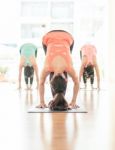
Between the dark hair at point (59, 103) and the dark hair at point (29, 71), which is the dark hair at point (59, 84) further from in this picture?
the dark hair at point (29, 71)

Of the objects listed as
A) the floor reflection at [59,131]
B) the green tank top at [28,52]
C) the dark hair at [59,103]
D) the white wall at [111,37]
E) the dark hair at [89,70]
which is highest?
the white wall at [111,37]

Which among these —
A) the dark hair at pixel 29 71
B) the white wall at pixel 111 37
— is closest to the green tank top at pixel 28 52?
the dark hair at pixel 29 71

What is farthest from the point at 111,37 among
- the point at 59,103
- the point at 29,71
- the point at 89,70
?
the point at 59,103

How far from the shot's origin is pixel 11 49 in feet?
28.5

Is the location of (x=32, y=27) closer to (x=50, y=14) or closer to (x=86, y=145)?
(x=50, y=14)

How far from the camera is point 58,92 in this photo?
238 cm

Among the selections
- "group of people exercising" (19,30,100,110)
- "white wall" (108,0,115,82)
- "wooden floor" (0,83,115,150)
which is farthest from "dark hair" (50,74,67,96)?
"white wall" (108,0,115,82)

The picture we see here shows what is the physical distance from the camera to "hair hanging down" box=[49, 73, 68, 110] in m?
2.36

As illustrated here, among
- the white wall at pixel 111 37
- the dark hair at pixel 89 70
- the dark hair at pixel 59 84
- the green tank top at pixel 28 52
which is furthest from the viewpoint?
the white wall at pixel 111 37

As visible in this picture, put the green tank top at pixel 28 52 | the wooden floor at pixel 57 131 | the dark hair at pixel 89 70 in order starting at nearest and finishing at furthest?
the wooden floor at pixel 57 131 → the green tank top at pixel 28 52 → the dark hair at pixel 89 70

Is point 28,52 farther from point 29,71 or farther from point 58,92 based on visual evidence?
point 58,92

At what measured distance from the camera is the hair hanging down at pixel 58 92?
2.36m

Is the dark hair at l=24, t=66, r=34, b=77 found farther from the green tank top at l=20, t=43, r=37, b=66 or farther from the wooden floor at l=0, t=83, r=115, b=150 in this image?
the wooden floor at l=0, t=83, r=115, b=150

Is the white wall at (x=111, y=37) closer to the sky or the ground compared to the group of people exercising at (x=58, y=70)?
closer to the sky
